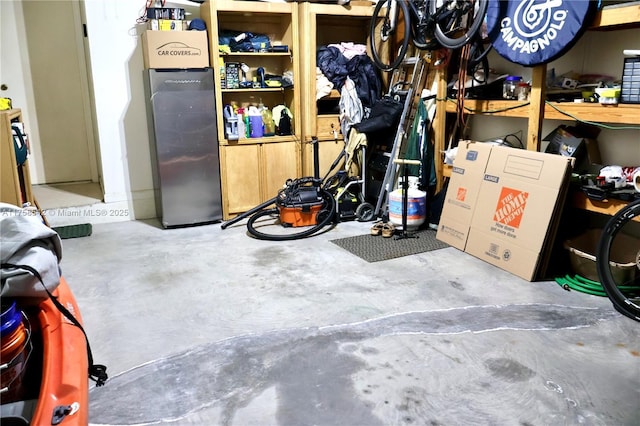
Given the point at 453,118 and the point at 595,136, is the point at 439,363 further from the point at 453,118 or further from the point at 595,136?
the point at 453,118

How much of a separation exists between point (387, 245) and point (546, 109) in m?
1.55

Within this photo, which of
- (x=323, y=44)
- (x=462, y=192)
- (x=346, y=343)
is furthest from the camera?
(x=323, y=44)

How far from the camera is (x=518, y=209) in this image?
355 centimetres

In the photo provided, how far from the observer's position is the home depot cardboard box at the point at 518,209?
132 inches

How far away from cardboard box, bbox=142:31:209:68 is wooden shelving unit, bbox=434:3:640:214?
2112 millimetres

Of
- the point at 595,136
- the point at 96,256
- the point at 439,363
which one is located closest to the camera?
the point at 439,363

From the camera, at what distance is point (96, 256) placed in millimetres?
4078

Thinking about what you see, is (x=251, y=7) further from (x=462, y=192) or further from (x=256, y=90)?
(x=462, y=192)

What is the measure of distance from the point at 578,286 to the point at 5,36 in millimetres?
6234

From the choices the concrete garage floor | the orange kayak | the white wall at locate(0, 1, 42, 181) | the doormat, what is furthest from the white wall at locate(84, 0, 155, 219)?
the orange kayak

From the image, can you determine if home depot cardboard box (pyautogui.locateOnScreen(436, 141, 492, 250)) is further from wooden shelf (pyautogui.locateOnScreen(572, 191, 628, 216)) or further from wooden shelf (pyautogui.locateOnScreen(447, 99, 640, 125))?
wooden shelf (pyautogui.locateOnScreen(572, 191, 628, 216))

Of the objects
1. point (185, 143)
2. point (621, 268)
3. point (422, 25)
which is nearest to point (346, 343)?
point (621, 268)

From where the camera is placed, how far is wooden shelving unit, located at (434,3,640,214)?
299 centimetres

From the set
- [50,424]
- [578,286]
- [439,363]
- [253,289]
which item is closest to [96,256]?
[253,289]
